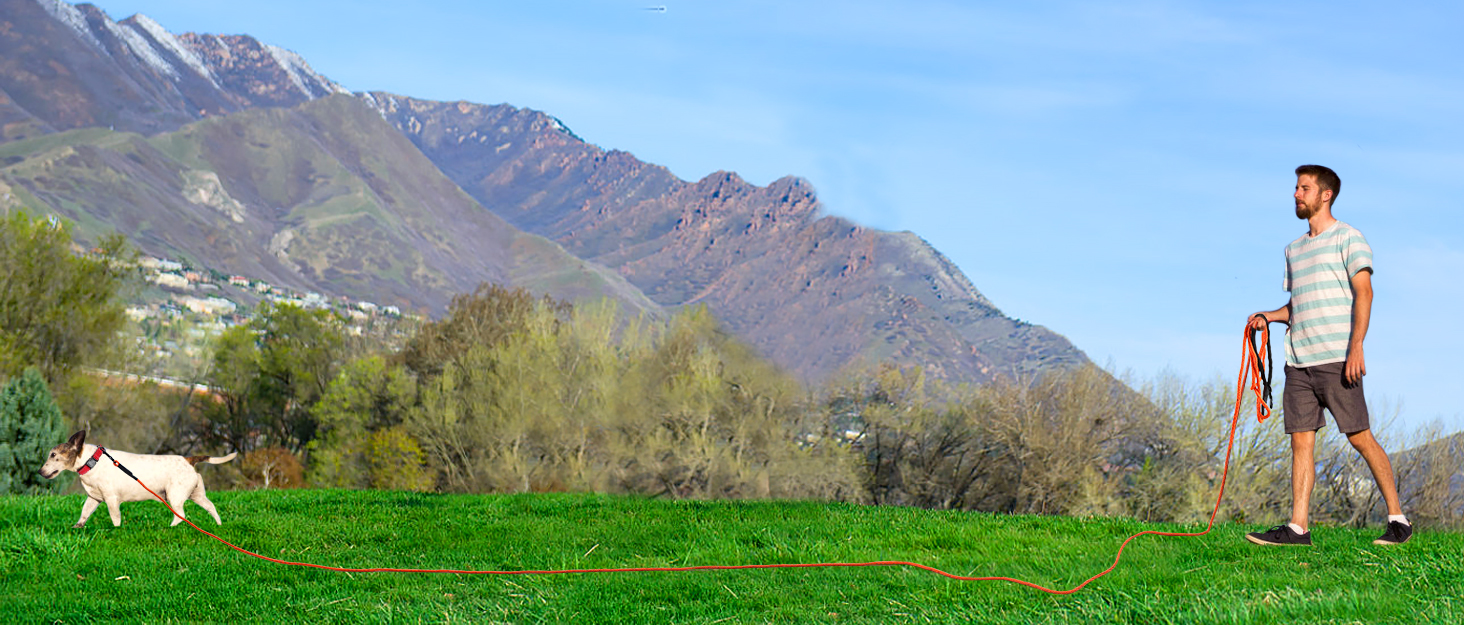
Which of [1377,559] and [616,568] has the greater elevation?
[1377,559]

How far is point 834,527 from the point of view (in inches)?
351

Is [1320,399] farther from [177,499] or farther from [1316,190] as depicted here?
[177,499]

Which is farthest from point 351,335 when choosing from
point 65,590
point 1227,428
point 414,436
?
point 65,590

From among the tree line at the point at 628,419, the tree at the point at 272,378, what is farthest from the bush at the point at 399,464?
the tree at the point at 272,378

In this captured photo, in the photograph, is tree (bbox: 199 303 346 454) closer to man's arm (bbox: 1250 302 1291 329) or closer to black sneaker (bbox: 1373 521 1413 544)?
man's arm (bbox: 1250 302 1291 329)

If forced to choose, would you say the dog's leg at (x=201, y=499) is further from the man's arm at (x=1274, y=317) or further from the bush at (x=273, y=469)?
the bush at (x=273, y=469)

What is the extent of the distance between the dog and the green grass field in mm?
360

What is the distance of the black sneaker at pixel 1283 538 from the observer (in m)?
7.71

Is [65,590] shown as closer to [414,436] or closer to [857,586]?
[857,586]

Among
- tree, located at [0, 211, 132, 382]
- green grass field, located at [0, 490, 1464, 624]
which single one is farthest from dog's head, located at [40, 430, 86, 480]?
tree, located at [0, 211, 132, 382]

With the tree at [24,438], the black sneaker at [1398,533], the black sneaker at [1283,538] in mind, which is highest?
the black sneaker at [1398,533]

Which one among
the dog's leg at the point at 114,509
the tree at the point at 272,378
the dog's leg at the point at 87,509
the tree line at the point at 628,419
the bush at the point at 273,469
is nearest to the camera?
the dog's leg at the point at 114,509

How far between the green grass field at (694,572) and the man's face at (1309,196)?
2.51 metres

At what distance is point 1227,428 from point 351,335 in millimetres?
60840
